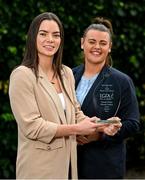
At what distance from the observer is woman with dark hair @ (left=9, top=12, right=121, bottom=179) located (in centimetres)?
331

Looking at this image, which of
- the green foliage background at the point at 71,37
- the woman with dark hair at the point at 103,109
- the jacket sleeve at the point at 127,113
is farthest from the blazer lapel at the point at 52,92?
the green foliage background at the point at 71,37

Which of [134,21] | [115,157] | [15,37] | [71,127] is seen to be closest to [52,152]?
[71,127]

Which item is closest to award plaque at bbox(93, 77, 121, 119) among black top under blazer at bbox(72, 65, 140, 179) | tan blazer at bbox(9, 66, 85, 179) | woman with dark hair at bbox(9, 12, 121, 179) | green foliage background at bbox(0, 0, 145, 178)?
black top under blazer at bbox(72, 65, 140, 179)

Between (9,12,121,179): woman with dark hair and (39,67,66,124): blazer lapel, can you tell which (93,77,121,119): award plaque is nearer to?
(9,12,121,179): woman with dark hair

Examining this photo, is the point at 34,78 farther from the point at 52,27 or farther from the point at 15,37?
the point at 15,37

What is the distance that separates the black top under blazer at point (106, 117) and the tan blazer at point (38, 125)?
0.42 metres

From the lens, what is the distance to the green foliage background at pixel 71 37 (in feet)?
18.2

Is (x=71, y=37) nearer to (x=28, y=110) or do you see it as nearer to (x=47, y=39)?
(x=47, y=39)

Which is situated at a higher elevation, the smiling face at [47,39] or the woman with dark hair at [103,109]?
the smiling face at [47,39]

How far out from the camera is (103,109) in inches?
151

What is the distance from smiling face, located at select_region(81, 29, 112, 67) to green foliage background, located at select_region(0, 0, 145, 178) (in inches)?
64.0

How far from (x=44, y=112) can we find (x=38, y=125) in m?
0.09

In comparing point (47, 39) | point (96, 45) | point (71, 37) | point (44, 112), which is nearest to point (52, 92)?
point (44, 112)

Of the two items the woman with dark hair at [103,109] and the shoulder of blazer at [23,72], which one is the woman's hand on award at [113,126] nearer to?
the woman with dark hair at [103,109]
